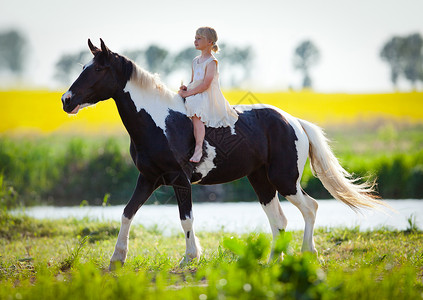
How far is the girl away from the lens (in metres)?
5.75

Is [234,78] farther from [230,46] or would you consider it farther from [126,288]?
[126,288]

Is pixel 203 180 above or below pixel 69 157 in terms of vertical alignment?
above

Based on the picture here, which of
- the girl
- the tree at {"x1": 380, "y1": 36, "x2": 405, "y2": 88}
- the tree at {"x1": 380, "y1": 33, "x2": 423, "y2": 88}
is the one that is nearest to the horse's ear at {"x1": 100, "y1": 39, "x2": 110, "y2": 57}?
the girl

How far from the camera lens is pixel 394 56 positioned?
133ft

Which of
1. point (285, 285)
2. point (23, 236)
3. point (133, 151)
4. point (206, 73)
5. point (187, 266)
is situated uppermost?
point (206, 73)

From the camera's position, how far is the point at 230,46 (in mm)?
37125

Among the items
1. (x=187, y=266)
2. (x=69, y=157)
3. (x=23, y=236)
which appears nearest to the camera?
(x=187, y=266)

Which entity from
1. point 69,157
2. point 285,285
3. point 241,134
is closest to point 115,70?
point 241,134

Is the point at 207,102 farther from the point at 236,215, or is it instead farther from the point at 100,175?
the point at 100,175

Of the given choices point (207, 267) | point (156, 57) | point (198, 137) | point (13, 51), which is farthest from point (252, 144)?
point (13, 51)

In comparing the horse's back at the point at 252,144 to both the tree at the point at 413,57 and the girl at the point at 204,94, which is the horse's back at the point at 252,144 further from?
the tree at the point at 413,57

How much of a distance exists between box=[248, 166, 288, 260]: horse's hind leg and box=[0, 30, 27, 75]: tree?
106ft

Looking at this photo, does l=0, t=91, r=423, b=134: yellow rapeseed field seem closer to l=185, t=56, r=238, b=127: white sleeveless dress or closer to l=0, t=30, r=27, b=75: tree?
l=0, t=30, r=27, b=75: tree

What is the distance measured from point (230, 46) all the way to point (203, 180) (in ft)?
105
